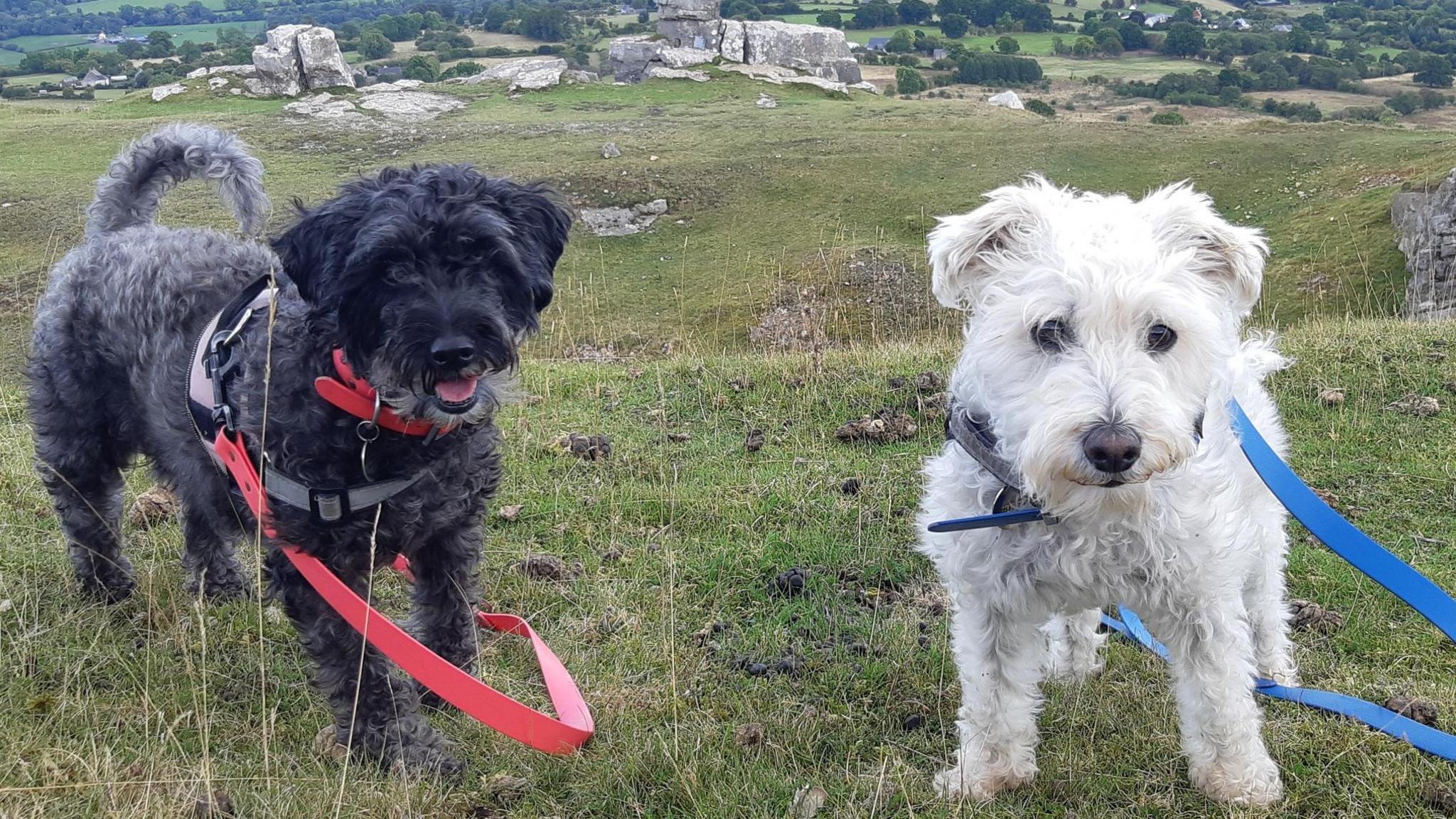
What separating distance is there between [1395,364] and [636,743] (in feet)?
23.9

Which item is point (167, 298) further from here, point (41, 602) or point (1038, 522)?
point (1038, 522)

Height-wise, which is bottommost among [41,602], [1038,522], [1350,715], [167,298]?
[41,602]

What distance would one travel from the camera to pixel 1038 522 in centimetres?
360

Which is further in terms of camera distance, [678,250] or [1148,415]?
[678,250]

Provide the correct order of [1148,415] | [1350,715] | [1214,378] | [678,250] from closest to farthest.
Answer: [1148,415]
[1214,378]
[1350,715]
[678,250]

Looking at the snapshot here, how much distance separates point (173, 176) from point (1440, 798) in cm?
681

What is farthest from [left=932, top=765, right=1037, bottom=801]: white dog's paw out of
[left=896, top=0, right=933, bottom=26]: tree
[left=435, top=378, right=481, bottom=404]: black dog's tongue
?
[left=896, top=0, right=933, bottom=26]: tree

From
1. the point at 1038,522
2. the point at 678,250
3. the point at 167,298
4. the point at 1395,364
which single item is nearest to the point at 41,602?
the point at 167,298

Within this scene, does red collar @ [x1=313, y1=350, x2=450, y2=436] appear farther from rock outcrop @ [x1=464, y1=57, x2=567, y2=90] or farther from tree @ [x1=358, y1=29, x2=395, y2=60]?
tree @ [x1=358, y1=29, x2=395, y2=60]

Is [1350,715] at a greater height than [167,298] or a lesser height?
lesser

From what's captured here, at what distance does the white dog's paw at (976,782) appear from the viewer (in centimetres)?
377

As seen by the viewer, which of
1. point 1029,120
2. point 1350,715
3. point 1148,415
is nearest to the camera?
point 1148,415

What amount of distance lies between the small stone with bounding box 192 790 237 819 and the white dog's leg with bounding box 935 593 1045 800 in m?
2.59

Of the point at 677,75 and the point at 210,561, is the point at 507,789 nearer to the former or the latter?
the point at 210,561
